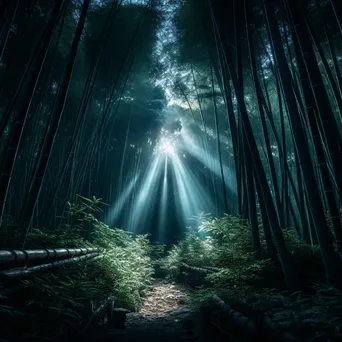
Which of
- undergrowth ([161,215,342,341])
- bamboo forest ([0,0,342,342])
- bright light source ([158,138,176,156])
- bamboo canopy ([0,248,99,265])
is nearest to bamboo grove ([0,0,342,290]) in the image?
bamboo forest ([0,0,342,342])

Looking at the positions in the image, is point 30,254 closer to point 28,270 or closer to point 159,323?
point 28,270

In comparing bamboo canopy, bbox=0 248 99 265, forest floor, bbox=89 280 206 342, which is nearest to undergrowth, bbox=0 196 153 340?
bamboo canopy, bbox=0 248 99 265

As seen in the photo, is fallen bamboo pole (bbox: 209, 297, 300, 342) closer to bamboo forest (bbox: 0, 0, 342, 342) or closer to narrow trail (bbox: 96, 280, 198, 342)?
bamboo forest (bbox: 0, 0, 342, 342)

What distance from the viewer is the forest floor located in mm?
2186

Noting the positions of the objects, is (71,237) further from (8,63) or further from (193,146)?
(193,146)

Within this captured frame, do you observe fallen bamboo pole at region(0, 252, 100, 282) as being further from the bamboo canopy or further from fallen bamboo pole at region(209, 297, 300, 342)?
fallen bamboo pole at region(209, 297, 300, 342)

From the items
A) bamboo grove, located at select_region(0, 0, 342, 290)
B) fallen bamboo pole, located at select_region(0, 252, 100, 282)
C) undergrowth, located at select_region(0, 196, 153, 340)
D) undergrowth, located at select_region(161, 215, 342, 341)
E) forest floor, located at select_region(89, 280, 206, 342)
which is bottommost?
forest floor, located at select_region(89, 280, 206, 342)

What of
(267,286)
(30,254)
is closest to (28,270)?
(30,254)

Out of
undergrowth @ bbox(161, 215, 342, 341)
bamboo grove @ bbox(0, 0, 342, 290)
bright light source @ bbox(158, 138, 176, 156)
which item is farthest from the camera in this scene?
bright light source @ bbox(158, 138, 176, 156)

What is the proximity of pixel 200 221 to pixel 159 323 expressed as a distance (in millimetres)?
2627

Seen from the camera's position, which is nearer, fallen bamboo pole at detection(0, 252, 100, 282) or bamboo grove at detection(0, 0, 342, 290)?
fallen bamboo pole at detection(0, 252, 100, 282)

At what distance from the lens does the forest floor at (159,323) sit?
2.19 m

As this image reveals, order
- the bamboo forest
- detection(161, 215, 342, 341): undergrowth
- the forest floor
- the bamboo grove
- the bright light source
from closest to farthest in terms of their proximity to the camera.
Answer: detection(161, 215, 342, 341): undergrowth, the bamboo forest, the forest floor, the bamboo grove, the bright light source

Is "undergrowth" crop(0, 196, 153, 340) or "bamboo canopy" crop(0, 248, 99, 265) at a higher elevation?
"bamboo canopy" crop(0, 248, 99, 265)
